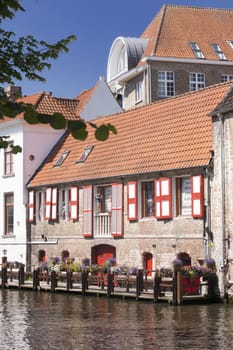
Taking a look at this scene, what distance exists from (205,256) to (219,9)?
30.8 meters

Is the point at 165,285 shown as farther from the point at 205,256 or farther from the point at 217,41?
the point at 217,41

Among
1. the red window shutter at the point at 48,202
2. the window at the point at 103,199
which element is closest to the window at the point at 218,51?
the red window shutter at the point at 48,202

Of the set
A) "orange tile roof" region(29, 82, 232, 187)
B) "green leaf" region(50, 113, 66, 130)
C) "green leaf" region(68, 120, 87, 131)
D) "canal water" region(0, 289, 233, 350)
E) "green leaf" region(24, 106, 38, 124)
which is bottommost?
"canal water" region(0, 289, 233, 350)

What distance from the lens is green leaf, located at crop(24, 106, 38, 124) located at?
15.1 ft

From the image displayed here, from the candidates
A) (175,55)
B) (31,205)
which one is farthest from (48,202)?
(175,55)

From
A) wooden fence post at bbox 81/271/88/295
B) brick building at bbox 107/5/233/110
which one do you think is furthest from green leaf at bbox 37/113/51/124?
brick building at bbox 107/5/233/110

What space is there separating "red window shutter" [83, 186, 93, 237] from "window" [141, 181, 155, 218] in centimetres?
344

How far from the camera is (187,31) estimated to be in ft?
157

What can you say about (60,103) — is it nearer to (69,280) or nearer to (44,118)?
(69,280)

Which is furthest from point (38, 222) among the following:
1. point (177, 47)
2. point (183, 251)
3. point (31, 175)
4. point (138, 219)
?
point (177, 47)

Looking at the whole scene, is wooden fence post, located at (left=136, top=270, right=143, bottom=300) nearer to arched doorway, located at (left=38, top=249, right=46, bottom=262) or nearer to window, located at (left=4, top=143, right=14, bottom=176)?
arched doorway, located at (left=38, top=249, right=46, bottom=262)

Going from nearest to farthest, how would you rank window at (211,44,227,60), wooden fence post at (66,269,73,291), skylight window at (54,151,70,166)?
wooden fence post at (66,269,73,291) → skylight window at (54,151,70,166) → window at (211,44,227,60)

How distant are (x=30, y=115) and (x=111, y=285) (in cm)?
2029

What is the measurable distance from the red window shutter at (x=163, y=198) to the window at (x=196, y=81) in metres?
21.3
